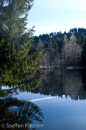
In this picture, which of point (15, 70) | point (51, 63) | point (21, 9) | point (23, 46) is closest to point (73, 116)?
point (15, 70)

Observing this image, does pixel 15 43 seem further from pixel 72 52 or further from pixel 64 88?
pixel 72 52

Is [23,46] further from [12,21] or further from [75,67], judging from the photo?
[75,67]

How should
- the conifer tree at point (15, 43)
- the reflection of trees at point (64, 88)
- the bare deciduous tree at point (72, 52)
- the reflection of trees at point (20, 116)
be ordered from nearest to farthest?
1. the reflection of trees at point (20, 116)
2. the conifer tree at point (15, 43)
3. the reflection of trees at point (64, 88)
4. the bare deciduous tree at point (72, 52)

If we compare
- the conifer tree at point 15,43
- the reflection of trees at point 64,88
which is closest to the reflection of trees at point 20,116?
the conifer tree at point 15,43

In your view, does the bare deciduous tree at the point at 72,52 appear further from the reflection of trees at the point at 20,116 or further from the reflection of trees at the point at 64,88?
the reflection of trees at the point at 20,116

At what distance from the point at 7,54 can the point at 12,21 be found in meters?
2.02

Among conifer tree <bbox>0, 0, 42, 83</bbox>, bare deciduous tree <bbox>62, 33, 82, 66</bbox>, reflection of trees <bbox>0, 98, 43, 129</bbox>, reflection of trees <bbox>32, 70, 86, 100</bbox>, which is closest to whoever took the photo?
reflection of trees <bbox>0, 98, 43, 129</bbox>

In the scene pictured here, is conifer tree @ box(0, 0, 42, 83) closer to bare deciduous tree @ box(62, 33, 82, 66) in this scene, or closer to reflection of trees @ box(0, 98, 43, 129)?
reflection of trees @ box(0, 98, 43, 129)

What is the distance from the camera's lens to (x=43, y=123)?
5758mm

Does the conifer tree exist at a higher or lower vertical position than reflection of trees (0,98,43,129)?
higher

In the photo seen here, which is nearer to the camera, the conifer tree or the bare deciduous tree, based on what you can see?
the conifer tree

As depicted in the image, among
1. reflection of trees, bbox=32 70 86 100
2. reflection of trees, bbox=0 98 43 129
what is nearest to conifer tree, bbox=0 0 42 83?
reflection of trees, bbox=0 98 43 129

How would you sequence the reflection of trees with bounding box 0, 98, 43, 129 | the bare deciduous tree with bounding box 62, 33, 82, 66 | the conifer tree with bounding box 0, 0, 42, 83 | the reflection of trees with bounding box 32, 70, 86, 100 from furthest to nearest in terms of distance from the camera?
the bare deciduous tree with bounding box 62, 33, 82, 66
the reflection of trees with bounding box 32, 70, 86, 100
the conifer tree with bounding box 0, 0, 42, 83
the reflection of trees with bounding box 0, 98, 43, 129

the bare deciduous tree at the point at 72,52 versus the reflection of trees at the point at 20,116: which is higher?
the bare deciduous tree at the point at 72,52
